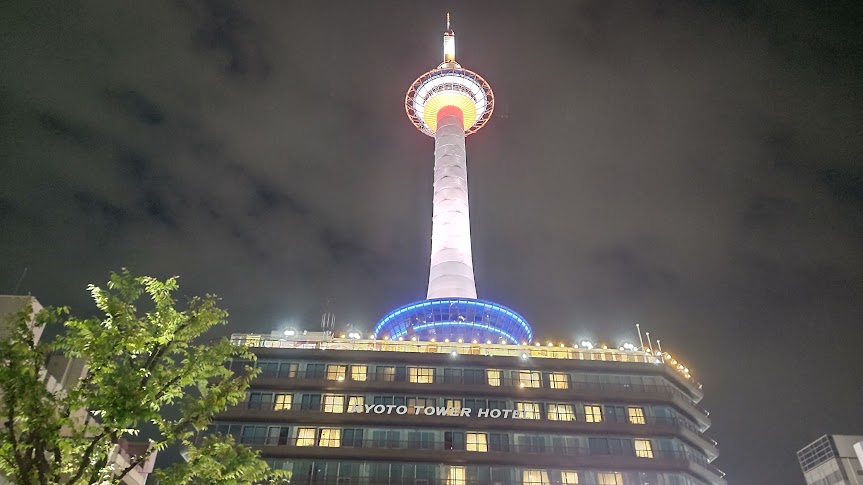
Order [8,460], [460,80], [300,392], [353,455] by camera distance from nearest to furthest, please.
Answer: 1. [8,460]
2. [353,455]
3. [300,392]
4. [460,80]

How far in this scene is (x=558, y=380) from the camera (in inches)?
2953

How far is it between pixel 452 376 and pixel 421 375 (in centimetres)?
367

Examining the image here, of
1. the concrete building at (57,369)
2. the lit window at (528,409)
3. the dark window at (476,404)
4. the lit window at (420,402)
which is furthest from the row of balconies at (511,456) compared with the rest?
the concrete building at (57,369)

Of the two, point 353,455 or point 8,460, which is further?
point 353,455

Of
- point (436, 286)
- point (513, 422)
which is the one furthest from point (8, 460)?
point (436, 286)

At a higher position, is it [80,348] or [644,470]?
[644,470]

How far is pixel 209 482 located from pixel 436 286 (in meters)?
77.6

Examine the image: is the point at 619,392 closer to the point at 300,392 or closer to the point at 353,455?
the point at 353,455

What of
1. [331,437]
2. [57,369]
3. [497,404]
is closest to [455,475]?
[497,404]

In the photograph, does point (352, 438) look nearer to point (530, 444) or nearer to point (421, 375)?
point (421, 375)

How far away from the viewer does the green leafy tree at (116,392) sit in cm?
1516

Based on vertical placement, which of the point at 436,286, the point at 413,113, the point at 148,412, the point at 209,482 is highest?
the point at 413,113

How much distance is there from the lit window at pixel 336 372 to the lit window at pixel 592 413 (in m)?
28.4

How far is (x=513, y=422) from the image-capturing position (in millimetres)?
70062
